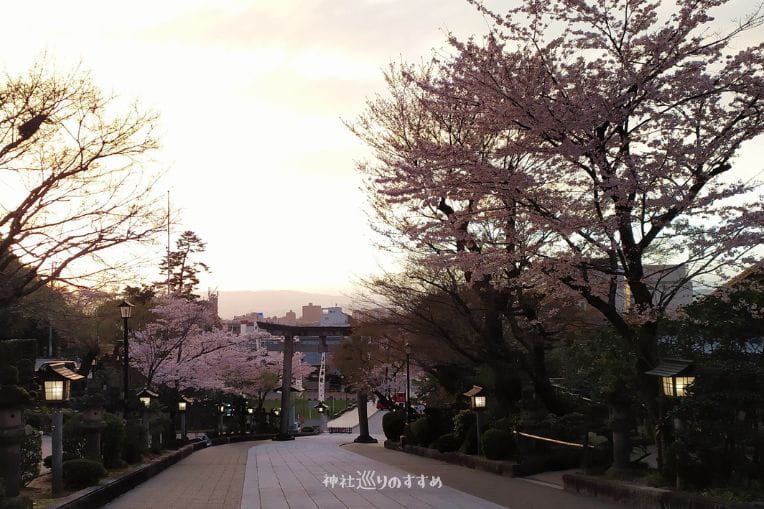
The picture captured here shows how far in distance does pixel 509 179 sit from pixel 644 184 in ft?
7.66

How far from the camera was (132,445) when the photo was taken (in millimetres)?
22203

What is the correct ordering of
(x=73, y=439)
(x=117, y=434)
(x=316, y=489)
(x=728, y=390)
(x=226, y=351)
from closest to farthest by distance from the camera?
(x=728, y=390) < (x=316, y=489) < (x=73, y=439) < (x=117, y=434) < (x=226, y=351)

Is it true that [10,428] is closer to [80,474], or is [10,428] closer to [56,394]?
[56,394]

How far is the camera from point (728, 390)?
10664 mm

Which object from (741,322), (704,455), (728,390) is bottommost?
(704,455)

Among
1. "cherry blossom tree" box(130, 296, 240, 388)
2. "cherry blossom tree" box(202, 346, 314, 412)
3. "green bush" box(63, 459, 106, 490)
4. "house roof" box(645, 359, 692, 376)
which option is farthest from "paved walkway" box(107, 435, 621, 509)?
"cherry blossom tree" box(202, 346, 314, 412)

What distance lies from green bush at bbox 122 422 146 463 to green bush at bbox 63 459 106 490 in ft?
22.9

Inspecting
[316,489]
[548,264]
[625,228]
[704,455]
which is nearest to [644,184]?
[625,228]

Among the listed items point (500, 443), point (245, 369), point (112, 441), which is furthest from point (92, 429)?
point (245, 369)

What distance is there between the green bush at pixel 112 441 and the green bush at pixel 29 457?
14.3ft

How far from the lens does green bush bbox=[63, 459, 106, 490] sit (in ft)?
48.3

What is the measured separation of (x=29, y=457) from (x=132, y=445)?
753cm

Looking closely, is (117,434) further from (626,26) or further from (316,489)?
(626,26)

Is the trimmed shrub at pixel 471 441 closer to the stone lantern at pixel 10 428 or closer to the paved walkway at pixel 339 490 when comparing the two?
the paved walkway at pixel 339 490
